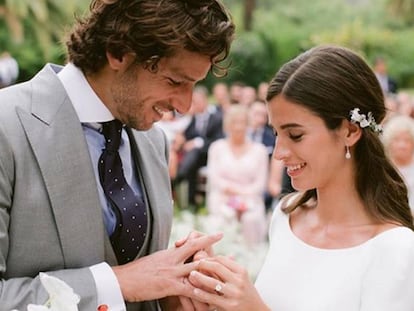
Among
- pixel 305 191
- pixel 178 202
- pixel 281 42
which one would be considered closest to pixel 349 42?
pixel 281 42

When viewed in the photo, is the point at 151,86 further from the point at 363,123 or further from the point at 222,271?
the point at 363,123

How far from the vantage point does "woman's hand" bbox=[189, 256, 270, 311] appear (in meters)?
2.57

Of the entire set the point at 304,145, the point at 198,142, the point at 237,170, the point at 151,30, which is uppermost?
the point at 151,30

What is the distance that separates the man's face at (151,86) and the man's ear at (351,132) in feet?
1.74

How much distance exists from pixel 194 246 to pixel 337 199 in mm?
571

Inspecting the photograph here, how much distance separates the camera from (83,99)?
2.67 metres

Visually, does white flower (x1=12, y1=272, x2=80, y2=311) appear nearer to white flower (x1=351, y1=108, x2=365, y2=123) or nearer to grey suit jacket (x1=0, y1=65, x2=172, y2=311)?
grey suit jacket (x1=0, y1=65, x2=172, y2=311)

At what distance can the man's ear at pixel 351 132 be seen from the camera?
285 centimetres

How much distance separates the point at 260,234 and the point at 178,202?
101 inches

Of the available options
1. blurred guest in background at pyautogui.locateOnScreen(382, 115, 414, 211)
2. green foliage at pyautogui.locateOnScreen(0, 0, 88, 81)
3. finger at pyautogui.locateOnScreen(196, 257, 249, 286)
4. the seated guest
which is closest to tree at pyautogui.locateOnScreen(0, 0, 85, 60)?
green foliage at pyautogui.locateOnScreen(0, 0, 88, 81)

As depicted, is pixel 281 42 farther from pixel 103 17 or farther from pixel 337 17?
pixel 103 17

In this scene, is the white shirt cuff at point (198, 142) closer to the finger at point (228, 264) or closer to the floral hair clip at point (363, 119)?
the floral hair clip at point (363, 119)

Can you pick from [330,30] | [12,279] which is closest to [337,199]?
[12,279]

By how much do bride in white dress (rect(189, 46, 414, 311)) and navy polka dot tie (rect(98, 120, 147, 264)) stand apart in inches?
9.3
